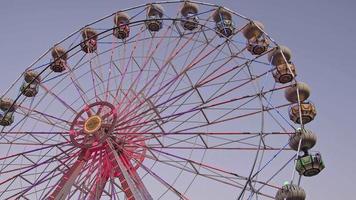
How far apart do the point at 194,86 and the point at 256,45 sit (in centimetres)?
322

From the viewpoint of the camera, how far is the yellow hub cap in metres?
13.9

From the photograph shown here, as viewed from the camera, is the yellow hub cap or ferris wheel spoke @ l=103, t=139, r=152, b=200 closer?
ferris wheel spoke @ l=103, t=139, r=152, b=200

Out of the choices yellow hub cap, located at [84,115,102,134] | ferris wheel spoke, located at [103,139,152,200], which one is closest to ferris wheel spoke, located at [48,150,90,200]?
yellow hub cap, located at [84,115,102,134]

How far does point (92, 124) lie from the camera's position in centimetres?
1404

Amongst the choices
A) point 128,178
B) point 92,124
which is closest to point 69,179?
point 128,178

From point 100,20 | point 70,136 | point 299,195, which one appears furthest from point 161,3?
point 299,195

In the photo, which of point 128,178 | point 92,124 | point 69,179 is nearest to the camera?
point 128,178

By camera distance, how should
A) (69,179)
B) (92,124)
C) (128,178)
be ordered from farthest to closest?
(92,124) < (69,179) < (128,178)

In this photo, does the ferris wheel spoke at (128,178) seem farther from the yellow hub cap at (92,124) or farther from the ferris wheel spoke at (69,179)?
the ferris wheel spoke at (69,179)

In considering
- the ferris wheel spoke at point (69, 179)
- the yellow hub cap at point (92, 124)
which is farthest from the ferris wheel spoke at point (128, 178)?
the ferris wheel spoke at point (69, 179)

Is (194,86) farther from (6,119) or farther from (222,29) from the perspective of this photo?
(6,119)

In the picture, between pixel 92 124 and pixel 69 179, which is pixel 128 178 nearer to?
pixel 69 179

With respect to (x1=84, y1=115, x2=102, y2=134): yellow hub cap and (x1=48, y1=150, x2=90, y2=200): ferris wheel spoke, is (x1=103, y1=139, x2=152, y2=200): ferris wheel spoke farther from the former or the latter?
(x1=48, y1=150, x2=90, y2=200): ferris wheel spoke

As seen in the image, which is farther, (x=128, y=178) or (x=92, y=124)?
(x=92, y=124)
